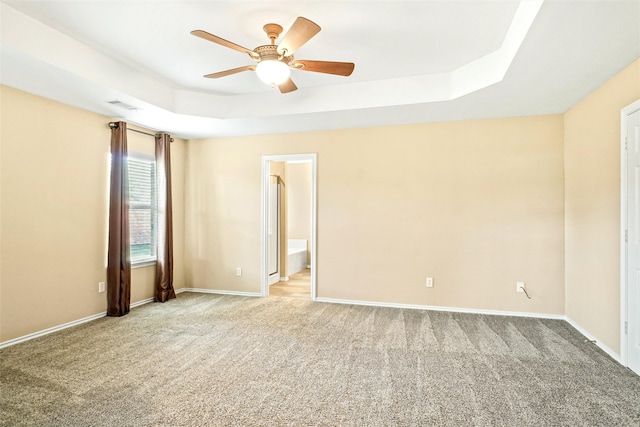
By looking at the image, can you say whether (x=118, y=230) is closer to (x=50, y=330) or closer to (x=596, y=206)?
(x=50, y=330)

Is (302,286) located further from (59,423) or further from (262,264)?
(59,423)

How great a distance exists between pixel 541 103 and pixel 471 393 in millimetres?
3143

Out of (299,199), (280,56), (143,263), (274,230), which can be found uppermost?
(280,56)

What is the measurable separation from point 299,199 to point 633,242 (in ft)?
20.9

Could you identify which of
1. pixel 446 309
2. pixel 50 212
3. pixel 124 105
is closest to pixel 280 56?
pixel 124 105

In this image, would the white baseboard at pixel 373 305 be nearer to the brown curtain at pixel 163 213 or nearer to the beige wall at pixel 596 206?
the beige wall at pixel 596 206

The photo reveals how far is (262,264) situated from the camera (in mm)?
5258

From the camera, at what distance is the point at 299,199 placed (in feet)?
27.3

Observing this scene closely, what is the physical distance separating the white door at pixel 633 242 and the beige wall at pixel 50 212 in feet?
17.9

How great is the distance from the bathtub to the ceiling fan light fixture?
15.2ft

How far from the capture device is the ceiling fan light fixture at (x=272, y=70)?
256cm

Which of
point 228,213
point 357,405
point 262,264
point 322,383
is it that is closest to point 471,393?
point 357,405

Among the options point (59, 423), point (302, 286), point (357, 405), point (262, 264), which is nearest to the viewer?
point (59, 423)

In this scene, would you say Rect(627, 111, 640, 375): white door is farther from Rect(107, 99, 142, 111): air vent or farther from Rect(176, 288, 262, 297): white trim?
Rect(107, 99, 142, 111): air vent
